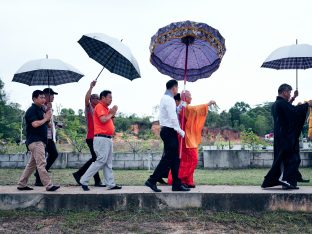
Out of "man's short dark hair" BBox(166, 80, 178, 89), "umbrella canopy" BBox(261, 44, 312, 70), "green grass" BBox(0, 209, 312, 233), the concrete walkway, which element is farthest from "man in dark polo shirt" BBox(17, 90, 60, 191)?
"umbrella canopy" BBox(261, 44, 312, 70)

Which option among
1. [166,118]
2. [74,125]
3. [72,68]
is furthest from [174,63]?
[74,125]

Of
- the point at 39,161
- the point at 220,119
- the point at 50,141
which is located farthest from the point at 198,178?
the point at 220,119

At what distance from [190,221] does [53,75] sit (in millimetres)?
4003

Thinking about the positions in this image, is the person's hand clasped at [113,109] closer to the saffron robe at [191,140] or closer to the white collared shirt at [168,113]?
the white collared shirt at [168,113]

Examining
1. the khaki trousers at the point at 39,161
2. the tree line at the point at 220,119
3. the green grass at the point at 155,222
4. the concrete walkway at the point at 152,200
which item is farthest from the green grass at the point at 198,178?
the tree line at the point at 220,119

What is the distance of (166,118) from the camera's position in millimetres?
5336

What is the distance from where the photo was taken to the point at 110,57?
19.5 feet

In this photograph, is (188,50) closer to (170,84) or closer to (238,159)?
(170,84)

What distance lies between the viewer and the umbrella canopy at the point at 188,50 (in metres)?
5.36

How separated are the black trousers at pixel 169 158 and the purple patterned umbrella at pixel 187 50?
780 millimetres

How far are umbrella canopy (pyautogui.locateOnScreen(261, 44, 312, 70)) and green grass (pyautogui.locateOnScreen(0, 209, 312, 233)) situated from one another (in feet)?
9.15

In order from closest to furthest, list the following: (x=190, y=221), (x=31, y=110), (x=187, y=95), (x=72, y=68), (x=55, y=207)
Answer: (x=190, y=221)
(x=55, y=207)
(x=31, y=110)
(x=187, y=95)
(x=72, y=68)

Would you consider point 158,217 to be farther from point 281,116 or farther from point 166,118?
point 281,116

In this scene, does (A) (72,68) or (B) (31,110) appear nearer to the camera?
(B) (31,110)
